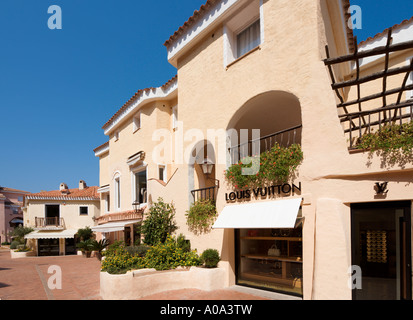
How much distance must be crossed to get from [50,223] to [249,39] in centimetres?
3325

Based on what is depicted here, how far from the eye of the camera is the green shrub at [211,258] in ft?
37.1

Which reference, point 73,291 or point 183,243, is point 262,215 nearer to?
point 183,243

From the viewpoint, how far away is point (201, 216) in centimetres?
1242

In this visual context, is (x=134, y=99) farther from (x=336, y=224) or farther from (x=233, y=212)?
(x=336, y=224)

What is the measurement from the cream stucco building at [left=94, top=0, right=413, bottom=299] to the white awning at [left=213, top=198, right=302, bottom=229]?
0.05 m

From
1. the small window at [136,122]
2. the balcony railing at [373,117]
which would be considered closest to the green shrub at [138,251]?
the balcony railing at [373,117]

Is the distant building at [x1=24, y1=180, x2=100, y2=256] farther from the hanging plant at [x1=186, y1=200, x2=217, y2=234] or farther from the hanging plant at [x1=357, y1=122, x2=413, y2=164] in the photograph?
the hanging plant at [x1=357, y1=122, x2=413, y2=164]

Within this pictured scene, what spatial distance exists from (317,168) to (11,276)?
714 inches

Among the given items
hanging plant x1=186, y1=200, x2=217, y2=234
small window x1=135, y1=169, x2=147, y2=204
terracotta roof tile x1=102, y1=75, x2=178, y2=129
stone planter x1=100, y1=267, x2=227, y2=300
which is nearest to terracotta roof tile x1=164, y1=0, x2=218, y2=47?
terracotta roof tile x1=102, y1=75, x2=178, y2=129

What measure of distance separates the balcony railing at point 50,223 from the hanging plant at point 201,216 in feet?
91.1

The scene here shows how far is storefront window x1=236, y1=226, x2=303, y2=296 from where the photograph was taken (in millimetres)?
9898

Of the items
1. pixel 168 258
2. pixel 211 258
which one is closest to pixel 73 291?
pixel 168 258

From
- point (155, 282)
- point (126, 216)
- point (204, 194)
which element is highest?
point (204, 194)

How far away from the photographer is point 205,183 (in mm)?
14422
